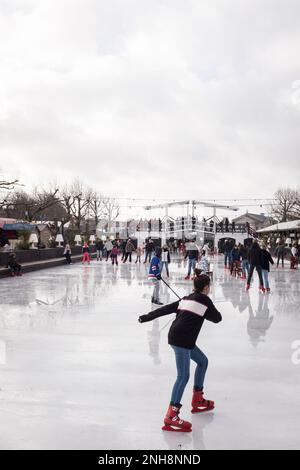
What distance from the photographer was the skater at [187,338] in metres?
3.88

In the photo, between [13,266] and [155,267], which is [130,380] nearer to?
[155,267]

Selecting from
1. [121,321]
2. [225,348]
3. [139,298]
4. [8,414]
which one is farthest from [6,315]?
[8,414]

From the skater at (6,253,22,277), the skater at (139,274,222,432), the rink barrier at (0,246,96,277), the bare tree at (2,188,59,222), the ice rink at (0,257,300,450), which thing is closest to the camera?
the ice rink at (0,257,300,450)

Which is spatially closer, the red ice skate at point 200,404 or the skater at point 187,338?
the skater at point 187,338

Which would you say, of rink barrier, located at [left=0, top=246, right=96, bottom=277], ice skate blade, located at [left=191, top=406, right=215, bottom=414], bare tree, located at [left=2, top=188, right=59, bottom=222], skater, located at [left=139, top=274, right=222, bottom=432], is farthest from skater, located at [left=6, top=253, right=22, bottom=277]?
bare tree, located at [left=2, top=188, right=59, bottom=222]

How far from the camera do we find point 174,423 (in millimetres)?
3734

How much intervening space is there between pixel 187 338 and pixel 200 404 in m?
0.67

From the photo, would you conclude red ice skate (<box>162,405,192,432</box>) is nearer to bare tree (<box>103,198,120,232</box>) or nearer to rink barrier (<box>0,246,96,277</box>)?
rink barrier (<box>0,246,96,277</box>)

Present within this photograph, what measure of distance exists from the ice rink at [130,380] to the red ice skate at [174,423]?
0.21 ft

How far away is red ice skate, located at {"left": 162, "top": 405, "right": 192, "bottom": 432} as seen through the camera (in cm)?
371

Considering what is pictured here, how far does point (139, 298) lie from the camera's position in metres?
11.6

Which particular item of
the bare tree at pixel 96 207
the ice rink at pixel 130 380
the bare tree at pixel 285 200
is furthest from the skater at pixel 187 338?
the bare tree at pixel 285 200

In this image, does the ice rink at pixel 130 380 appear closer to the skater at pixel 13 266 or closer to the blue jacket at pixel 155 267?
the blue jacket at pixel 155 267
